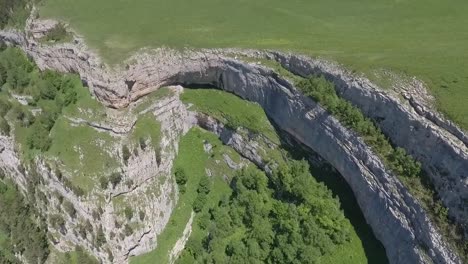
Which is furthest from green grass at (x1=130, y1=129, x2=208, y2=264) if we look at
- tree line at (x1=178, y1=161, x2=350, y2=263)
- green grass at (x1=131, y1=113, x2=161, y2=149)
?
green grass at (x1=131, y1=113, x2=161, y2=149)

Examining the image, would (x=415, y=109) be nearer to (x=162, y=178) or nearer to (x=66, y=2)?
(x=162, y=178)

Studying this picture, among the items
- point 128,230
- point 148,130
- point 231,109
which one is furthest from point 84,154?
point 231,109

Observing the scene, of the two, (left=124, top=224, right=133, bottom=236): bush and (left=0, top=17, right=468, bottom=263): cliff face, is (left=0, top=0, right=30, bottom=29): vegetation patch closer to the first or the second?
(left=0, top=17, right=468, bottom=263): cliff face

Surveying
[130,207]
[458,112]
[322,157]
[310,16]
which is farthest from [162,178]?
[458,112]

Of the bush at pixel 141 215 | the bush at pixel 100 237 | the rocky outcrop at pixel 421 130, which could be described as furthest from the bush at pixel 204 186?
the rocky outcrop at pixel 421 130

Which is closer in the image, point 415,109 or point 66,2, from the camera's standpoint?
point 415,109

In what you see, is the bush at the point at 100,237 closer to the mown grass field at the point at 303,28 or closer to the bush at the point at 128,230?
the bush at the point at 128,230
